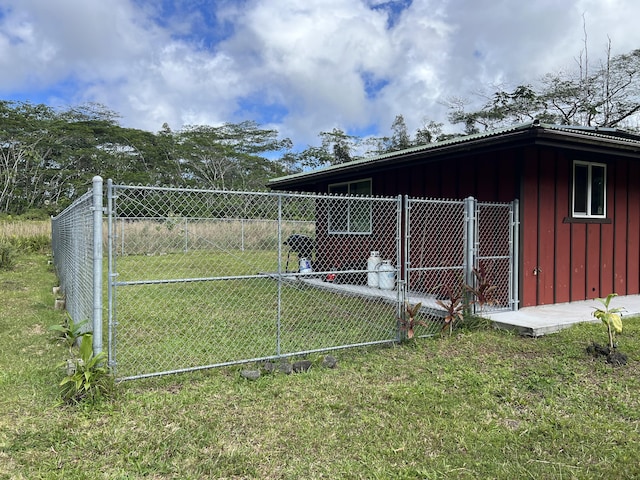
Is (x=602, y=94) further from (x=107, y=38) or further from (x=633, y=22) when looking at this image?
(x=107, y=38)

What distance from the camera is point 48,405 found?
304 centimetres

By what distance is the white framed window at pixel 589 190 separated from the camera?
21.4 ft

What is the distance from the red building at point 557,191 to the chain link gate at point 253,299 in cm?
147

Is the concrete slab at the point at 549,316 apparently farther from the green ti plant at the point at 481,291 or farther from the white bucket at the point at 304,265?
the white bucket at the point at 304,265

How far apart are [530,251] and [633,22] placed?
22.8 metres

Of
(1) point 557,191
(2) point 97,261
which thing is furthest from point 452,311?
(2) point 97,261

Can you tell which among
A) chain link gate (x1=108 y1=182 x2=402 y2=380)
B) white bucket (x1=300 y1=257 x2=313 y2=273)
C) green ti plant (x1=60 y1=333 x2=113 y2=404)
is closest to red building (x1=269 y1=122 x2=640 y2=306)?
chain link gate (x1=108 y1=182 x2=402 y2=380)

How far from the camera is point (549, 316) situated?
18.1ft

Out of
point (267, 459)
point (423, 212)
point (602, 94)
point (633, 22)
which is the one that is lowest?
point (267, 459)

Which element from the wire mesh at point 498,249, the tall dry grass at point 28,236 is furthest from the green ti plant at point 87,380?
the tall dry grass at point 28,236

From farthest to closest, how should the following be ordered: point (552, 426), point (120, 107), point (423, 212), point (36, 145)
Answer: point (120, 107), point (36, 145), point (423, 212), point (552, 426)

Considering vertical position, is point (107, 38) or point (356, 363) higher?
point (107, 38)

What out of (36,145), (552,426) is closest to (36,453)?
(552,426)

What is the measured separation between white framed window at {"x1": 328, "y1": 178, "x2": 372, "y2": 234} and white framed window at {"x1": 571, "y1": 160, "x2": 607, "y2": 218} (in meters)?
3.52
